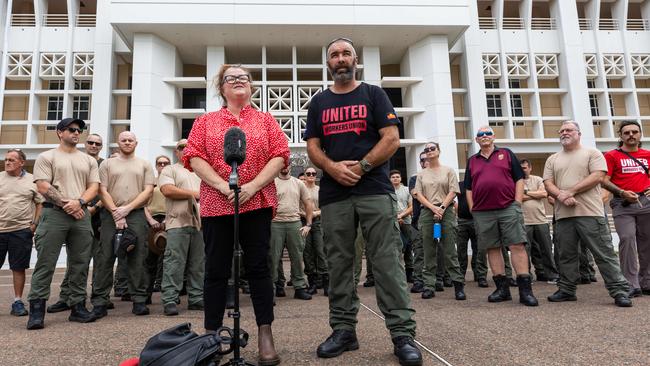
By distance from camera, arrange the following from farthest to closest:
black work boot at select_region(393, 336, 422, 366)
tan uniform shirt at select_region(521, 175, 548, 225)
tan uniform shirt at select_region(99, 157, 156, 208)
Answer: tan uniform shirt at select_region(521, 175, 548, 225), tan uniform shirt at select_region(99, 157, 156, 208), black work boot at select_region(393, 336, 422, 366)

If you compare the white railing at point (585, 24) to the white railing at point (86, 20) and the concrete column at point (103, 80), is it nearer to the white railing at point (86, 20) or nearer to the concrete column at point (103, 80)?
the concrete column at point (103, 80)

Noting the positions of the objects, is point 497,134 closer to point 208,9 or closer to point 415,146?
point 415,146

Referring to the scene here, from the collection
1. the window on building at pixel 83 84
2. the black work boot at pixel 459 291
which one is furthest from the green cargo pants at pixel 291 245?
the window on building at pixel 83 84

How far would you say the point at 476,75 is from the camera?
61.4ft

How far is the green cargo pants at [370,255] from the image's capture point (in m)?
2.76

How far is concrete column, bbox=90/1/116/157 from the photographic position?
17.4 m

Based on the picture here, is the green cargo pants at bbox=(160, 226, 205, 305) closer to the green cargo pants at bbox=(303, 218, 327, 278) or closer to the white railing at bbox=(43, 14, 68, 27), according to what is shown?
the green cargo pants at bbox=(303, 218, 327, 278)

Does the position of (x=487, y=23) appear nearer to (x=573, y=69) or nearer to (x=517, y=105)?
(x=517, y=105)

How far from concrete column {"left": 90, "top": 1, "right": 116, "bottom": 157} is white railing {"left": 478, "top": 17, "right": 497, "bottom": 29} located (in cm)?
1725

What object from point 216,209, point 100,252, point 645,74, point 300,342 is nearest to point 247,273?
point 216,209

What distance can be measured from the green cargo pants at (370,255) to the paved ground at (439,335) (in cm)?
28

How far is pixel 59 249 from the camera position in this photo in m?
4.07

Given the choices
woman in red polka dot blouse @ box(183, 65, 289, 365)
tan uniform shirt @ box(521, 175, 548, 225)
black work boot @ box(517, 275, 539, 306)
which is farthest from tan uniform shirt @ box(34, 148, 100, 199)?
tan uniform shirt @ box(521, 175, 548, 225)

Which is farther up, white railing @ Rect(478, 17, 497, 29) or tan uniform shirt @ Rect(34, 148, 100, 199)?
white railing @ Rect(478, 17, 497, 29)
